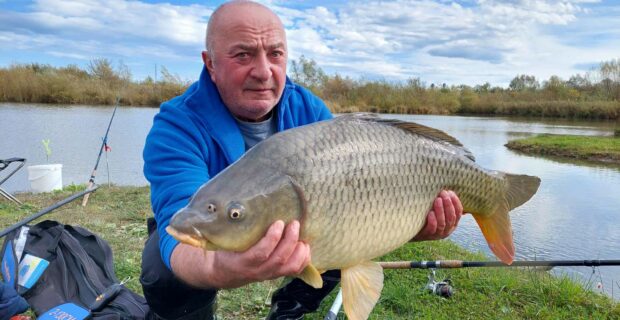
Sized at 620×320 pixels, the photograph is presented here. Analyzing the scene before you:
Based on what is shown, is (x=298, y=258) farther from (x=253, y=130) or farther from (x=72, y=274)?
(x=72, y=274)

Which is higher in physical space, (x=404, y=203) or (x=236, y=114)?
(x=236, y=114)

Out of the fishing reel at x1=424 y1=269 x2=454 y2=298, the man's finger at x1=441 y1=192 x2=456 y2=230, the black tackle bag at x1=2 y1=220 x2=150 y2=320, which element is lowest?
the fishing reel at x1=424 y1=269 x2=454 y2=298

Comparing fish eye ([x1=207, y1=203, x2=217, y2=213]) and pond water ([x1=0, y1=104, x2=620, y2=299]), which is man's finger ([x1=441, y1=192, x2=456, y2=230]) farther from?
pond water ([x1=0, y1=104, x2=620, y2=299])

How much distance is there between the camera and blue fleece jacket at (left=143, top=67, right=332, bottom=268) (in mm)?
1212

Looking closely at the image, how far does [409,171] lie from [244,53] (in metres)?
0.57

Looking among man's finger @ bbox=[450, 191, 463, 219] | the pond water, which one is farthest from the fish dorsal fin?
the pond water

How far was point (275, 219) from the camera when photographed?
0.89 metres

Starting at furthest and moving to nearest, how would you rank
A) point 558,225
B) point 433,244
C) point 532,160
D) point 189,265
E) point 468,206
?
point 532,160 → point 558,225 → point 433,244 → point 468,206 → point 189,265

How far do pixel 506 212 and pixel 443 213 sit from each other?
10.2 inches

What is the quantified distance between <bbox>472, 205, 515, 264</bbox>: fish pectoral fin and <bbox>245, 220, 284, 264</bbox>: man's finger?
2.44 feet

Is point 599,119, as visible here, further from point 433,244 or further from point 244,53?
point 244,53

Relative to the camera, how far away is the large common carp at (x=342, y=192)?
2.86ft

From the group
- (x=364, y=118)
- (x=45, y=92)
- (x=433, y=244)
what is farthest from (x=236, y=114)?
(x=45, y=92)

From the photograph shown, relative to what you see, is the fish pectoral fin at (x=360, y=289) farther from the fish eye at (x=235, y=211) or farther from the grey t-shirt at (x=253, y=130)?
the grey t-shirt at (x=253, y=130)
